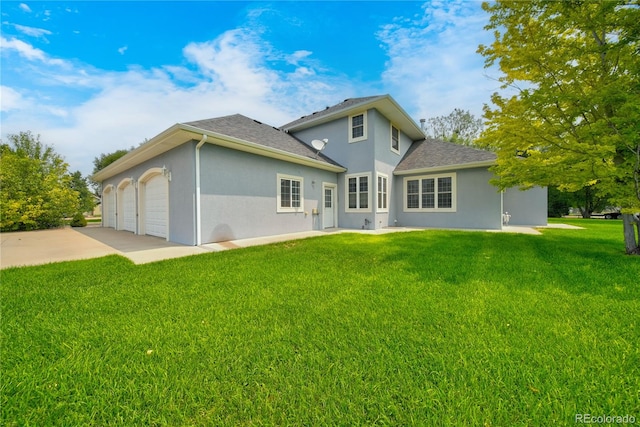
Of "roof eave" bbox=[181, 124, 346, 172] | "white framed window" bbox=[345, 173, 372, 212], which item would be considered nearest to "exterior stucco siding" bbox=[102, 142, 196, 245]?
"roof eave" bbox=[181, 124, 346, 172]

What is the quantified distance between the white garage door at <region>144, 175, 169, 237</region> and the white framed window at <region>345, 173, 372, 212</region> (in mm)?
7720

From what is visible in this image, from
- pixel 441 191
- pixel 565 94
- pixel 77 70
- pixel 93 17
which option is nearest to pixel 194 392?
pixel 565 94

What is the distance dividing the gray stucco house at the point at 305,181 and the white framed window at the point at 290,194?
42 mm

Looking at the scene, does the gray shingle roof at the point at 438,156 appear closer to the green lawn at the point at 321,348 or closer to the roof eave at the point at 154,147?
the green lawn at the point at 321,348

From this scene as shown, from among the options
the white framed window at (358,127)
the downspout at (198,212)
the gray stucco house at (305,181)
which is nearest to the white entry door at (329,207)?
the gray stucco house at (305,181)

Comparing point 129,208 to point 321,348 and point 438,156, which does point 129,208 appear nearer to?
point 321,348

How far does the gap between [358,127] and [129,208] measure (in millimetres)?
11838

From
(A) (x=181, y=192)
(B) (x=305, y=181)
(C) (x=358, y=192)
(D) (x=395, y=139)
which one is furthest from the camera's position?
(D) (x=395, y=139)

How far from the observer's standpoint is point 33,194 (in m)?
12.7

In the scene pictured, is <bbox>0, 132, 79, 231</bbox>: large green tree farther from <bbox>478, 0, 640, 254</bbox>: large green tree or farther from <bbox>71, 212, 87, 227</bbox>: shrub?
<bbox>478, 0, 640, 254</bbox>: large green tree

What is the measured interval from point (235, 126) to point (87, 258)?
250 inches

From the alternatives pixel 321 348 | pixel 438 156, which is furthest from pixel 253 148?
pixel 438 156

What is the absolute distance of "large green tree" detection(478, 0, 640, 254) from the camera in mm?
4887

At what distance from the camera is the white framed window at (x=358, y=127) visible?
1119 centimetres
